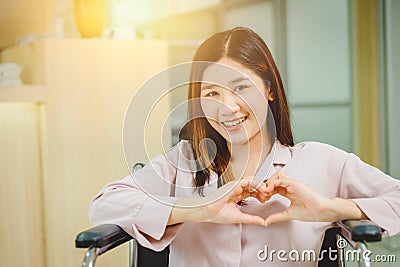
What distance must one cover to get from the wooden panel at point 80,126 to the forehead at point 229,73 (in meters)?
0.92

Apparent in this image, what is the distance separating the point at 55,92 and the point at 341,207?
1.26 metres

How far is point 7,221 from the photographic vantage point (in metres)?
2.39

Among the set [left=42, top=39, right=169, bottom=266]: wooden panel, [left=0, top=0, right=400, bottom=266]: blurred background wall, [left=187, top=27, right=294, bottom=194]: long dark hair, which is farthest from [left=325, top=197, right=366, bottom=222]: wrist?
[left=42, top=39, right=169, bottom=266]: wooden panel

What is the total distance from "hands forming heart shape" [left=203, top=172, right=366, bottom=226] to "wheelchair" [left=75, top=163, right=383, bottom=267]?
0.12ft

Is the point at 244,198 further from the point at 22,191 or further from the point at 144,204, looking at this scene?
the point at 22,191

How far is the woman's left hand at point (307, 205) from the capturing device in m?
1.33

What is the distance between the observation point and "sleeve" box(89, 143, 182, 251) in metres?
1.38

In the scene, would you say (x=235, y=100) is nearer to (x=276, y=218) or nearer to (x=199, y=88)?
(x=199, y=88)

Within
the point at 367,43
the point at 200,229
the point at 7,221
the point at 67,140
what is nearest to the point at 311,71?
the point at 367,43

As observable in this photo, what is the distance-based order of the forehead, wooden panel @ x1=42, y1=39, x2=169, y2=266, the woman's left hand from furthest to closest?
wooden panel @ x1=42, y1=39, x2=169, y2=266 < the forehead < the woman's left hand

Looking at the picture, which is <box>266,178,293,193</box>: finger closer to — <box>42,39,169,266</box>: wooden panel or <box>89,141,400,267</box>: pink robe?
<box>89,141,400,267</box>: pink robe

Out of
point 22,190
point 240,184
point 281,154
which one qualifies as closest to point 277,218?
point 240,184

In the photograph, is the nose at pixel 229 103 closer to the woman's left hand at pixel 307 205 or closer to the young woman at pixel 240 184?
the young woman at pixel 240 184

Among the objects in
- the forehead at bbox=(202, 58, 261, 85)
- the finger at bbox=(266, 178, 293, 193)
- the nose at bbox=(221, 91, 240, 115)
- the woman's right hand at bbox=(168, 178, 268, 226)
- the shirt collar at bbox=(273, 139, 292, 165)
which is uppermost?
the forehead at bbox=(202, 58, 261, 85)
